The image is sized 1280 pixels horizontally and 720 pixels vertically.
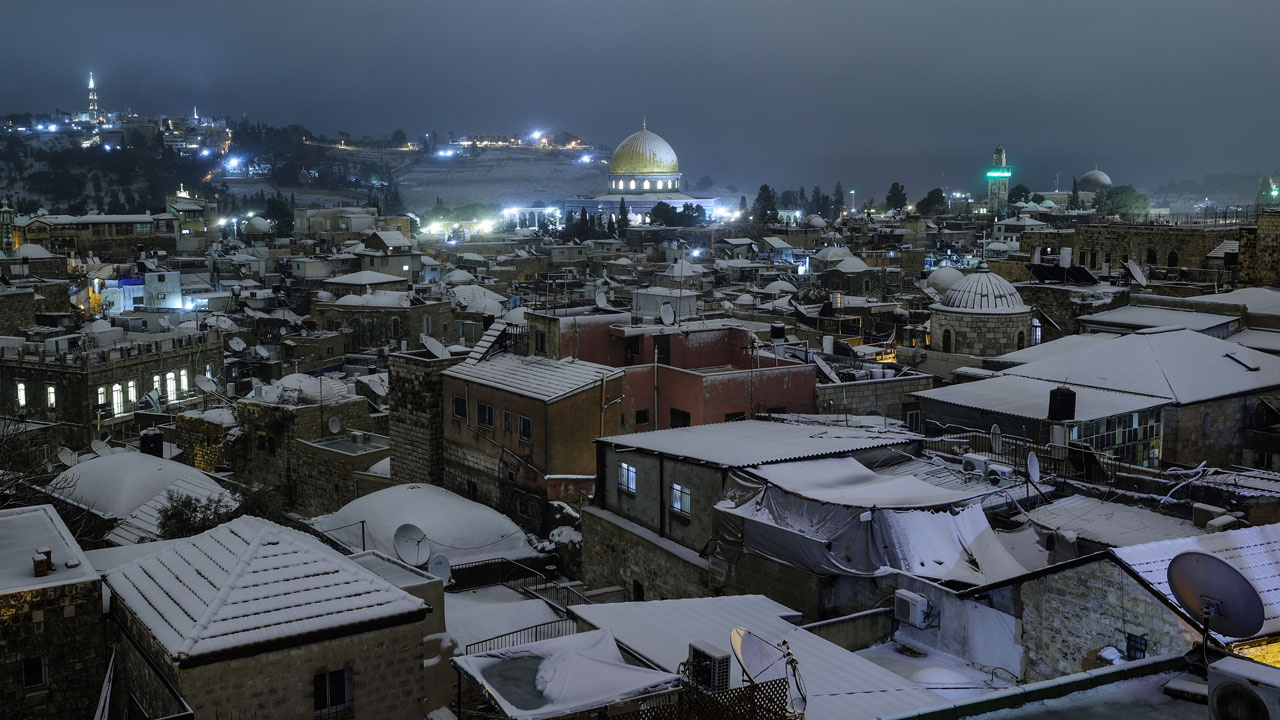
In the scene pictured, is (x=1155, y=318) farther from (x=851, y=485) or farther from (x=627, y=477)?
(x=627, y=477)

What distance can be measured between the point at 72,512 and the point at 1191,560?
53.5 feet

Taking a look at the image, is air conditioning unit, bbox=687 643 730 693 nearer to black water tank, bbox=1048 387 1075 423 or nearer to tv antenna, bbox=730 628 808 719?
tv antenna, bbox=730 628 808 719

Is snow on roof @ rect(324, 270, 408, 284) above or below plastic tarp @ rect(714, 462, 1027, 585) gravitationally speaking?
above

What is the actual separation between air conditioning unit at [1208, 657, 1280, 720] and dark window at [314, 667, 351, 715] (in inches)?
241

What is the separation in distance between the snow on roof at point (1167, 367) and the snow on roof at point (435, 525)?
27.0 feet

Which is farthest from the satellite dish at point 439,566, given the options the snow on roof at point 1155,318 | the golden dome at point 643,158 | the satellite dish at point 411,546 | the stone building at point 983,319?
the golden dome at point 643,158

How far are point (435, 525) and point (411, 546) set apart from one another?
241 centimetres

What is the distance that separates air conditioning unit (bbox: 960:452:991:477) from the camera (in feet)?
38.9

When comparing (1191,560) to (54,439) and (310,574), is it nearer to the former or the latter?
(310,574)

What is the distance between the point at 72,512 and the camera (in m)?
17.2

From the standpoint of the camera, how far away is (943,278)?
148 ft

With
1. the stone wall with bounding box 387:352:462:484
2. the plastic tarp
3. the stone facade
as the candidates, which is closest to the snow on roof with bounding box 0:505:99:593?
the plastic tarp

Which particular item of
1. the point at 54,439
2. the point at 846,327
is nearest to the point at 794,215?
the point at 846,327

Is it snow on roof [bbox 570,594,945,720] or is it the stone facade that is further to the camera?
the stone facade
